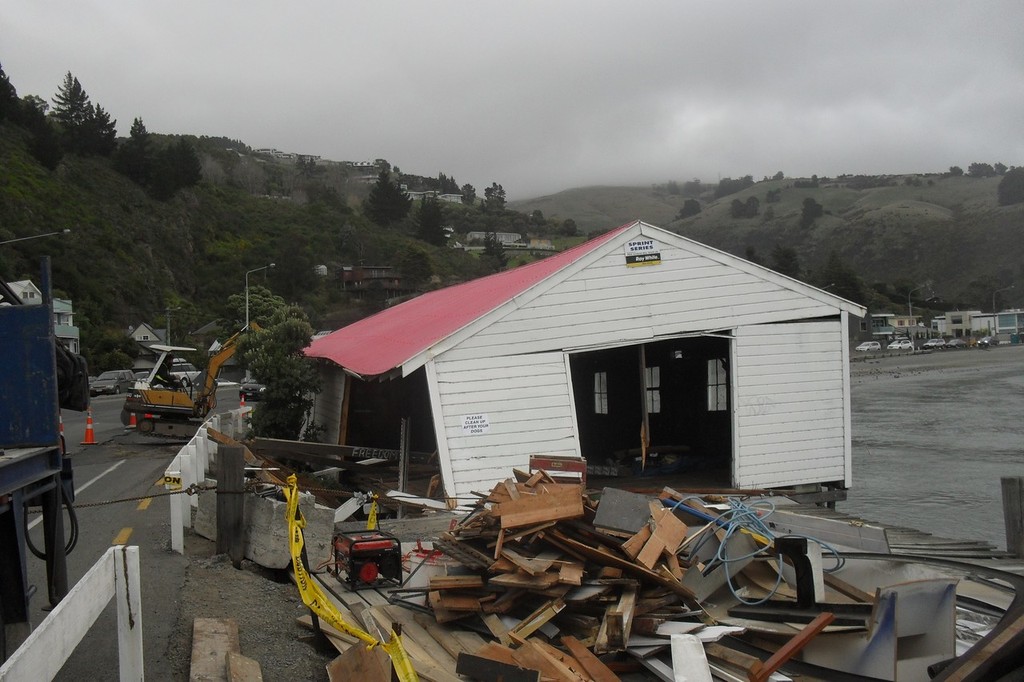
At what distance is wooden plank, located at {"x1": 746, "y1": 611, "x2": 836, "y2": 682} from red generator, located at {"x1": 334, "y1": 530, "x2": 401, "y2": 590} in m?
3.70

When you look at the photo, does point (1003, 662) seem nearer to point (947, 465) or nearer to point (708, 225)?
point (947, 465)

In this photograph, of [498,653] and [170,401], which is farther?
[170,401]

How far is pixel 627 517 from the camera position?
7719 millimetres

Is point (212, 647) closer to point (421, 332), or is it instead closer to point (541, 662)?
point (541, 662)

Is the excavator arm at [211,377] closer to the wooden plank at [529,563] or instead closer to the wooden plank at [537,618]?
the wooden plank at [529,563]

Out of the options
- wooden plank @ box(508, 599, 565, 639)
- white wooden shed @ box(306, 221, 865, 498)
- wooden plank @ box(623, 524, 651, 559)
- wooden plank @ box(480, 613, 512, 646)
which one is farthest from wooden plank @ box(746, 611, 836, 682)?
white wooden shed @ box(306, 221, 865, 498)

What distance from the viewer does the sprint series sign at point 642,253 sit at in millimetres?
14906

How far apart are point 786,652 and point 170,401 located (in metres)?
21.4

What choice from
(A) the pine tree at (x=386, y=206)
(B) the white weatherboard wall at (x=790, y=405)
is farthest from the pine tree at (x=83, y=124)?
(B) the white weatherboard wall at (x=790, y=405)

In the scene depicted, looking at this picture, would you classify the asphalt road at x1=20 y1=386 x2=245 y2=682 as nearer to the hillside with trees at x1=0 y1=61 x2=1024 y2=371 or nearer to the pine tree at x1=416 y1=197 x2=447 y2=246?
the hillside with trees at x1=0 y1=61 x2=1024 y2=371

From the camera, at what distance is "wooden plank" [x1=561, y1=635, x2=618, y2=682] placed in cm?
629

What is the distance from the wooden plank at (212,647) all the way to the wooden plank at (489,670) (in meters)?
1.67

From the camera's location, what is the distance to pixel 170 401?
948 inches

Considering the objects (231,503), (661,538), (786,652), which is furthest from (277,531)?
(786,652)
